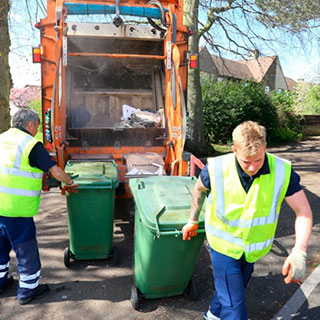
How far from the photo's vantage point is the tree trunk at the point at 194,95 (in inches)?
327

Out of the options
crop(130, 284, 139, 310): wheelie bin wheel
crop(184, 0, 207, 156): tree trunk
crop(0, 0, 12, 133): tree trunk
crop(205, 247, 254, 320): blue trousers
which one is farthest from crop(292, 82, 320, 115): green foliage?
crop(205, 247, 254, 320): blue trousers

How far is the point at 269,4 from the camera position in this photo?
9.23m

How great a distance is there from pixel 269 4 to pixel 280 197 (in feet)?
29.4

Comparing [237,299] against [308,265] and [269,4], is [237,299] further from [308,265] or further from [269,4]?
[269,4]

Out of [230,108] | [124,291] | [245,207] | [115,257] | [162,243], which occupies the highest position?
[230,108]

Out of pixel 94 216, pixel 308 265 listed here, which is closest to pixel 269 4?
pixel 308 265

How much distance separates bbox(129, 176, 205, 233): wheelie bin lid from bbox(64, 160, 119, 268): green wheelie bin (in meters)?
0.36

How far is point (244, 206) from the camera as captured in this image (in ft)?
5.96

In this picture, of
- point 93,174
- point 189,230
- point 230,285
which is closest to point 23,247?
point 93,174

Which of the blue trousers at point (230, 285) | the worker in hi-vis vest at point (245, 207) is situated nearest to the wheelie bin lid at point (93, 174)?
the worker in hi-vis vest at point (245, 207)

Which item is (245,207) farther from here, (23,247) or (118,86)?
(118,86)

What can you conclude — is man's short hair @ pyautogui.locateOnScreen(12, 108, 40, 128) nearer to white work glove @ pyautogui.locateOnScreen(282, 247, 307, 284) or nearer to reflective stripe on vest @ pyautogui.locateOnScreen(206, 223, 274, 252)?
reflective stripe on vest @ pyautogui.locateOnScreen(206, 223, 274, 252)

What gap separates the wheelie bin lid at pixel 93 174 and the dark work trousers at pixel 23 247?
53 centimetres

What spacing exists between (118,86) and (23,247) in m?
3.28
